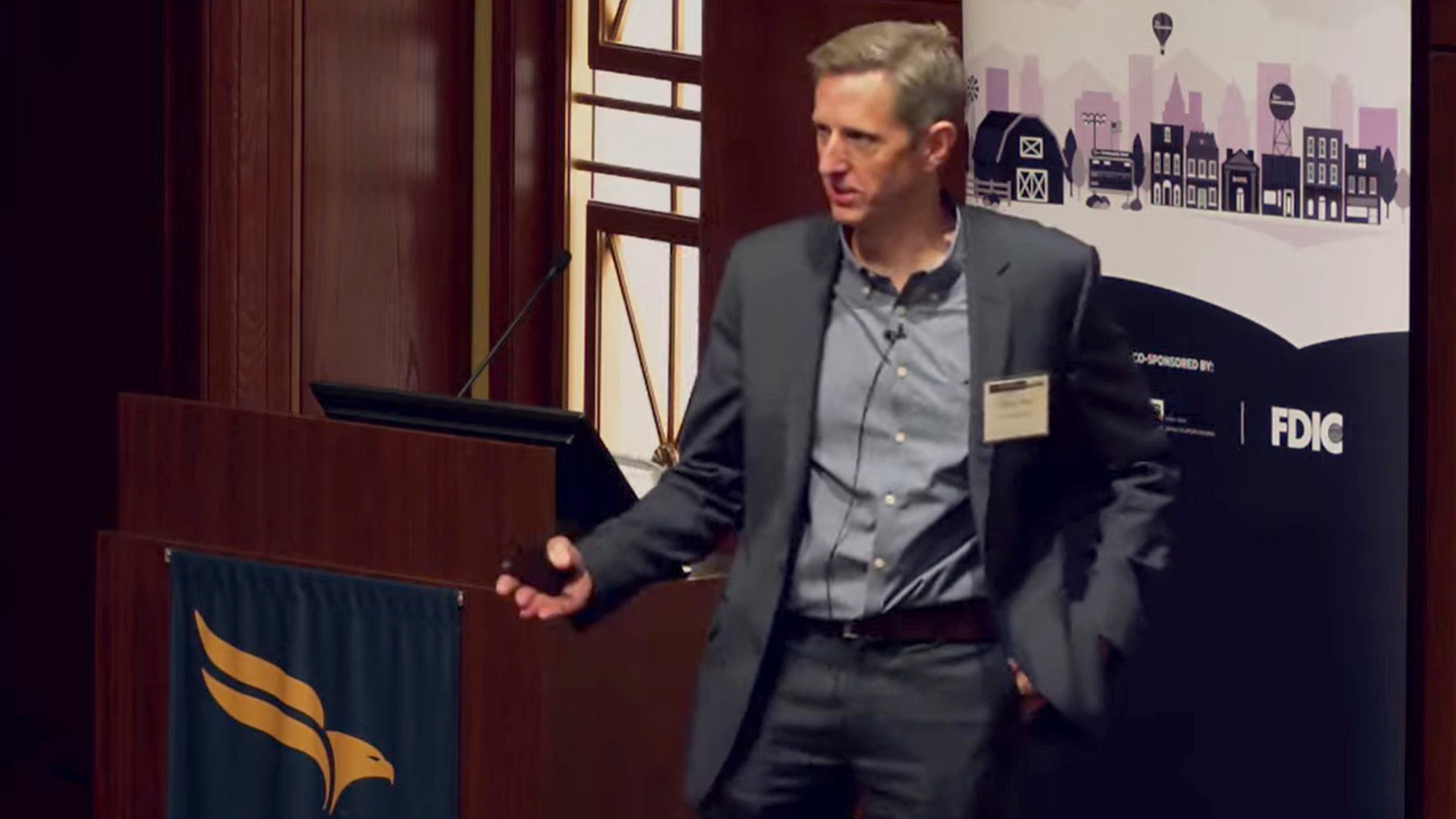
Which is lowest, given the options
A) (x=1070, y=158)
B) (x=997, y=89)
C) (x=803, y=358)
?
(x=803, y=358)

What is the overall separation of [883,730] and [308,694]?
1.16 m

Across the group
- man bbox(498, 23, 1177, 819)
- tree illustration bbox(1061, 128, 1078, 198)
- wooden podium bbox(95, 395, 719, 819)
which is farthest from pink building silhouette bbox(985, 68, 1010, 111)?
man bbox(498, 23, 1177, 819)

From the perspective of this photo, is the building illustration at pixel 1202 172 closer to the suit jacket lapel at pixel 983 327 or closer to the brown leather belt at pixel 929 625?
the suit jacket lapel at pixel 983 327

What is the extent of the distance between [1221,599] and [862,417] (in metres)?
1.30

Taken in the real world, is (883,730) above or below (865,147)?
below

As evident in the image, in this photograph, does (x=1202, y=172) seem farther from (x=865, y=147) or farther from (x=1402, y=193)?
(x=865, y=147)

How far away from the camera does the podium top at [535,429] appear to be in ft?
12.2

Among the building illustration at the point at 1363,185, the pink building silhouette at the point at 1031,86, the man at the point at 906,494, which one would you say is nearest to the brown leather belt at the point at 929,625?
the man at the point at 906,494

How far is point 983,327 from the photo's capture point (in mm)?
3088

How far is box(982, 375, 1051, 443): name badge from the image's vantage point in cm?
304

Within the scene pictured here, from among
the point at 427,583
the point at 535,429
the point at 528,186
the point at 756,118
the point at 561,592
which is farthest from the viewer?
the point at 528,186

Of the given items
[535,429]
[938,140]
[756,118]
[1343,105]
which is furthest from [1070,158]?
[938,140]

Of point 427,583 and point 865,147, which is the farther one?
point 427,583

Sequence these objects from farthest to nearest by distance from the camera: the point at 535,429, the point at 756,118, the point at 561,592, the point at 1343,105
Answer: the point at 756,118 < the point at 1343,105 < the point at 535,429 < the point at 561,592
